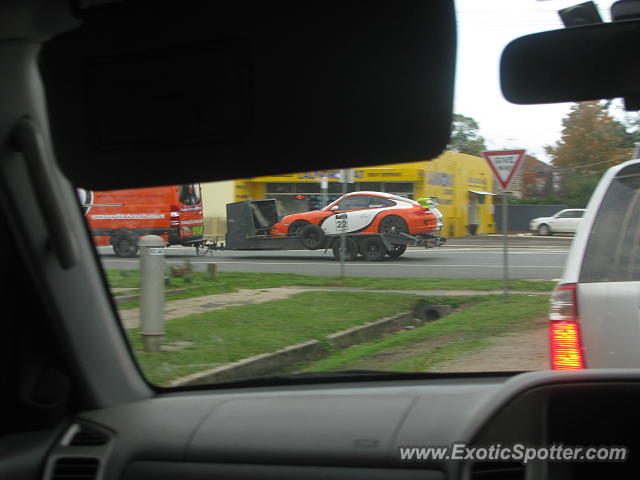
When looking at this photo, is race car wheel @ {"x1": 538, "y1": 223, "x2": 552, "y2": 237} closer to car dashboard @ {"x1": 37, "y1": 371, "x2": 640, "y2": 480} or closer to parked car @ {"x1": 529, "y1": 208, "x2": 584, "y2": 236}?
parked car @ {"x1": 529, "y1": 208, "x2": 584, "y2": 236}

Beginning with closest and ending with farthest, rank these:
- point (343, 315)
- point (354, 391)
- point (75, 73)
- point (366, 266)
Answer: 1. point (75, 73)
2. point (354, 391)
3. point (343, 315)
4. point (366, 266)

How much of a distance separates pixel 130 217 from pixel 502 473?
2.80m

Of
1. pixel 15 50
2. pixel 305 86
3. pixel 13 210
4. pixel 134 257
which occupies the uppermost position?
pixel 15 50

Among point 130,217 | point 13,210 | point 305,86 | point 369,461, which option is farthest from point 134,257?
point 305,86

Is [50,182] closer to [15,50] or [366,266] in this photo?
[15,50]

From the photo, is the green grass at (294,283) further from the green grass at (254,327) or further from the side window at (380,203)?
the side window at (380,203)

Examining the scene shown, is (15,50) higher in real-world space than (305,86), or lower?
higher

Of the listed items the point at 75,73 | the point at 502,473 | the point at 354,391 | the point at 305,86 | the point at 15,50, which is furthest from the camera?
the point at 354,391

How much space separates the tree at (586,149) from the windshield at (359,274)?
0.03 feet

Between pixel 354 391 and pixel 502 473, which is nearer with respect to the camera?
pixel 502 473

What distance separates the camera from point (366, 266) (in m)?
9.09

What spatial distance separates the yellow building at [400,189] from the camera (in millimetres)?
2268

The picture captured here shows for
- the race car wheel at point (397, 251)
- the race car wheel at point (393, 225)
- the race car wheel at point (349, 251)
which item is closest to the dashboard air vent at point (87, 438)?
the race car wheel at point (393, 225)

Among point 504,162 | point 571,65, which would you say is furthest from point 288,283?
point 571,65
